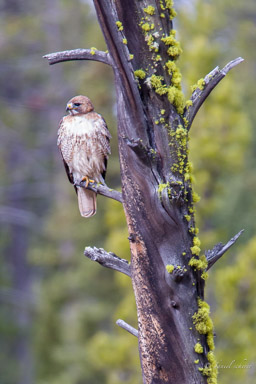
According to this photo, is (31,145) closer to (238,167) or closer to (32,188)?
(32,188)

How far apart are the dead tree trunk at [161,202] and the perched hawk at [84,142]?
2.03 m

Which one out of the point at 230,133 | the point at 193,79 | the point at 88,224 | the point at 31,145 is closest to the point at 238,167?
the point at 230,133

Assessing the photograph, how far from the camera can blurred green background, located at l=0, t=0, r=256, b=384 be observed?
12.0m

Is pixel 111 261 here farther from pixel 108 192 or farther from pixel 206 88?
pixel 206 88

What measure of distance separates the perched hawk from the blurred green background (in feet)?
7.40

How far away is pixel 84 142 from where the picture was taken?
590 centimetres

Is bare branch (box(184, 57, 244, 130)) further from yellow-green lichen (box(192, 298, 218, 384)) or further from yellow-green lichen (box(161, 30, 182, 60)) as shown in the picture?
yellow-green lichen (box(192, 298, 218, 384))

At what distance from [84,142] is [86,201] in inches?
22.6

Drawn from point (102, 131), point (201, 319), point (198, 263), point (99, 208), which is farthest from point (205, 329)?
point (99, 208)

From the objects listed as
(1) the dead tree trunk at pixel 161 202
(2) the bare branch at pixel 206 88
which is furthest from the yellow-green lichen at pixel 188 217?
(2) the bare branch at pixel 206 88

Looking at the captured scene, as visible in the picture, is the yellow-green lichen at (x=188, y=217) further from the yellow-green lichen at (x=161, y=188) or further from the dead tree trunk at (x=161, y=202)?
the yellow-green lichen at (x=161, y=188)

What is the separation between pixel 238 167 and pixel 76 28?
1184 cm

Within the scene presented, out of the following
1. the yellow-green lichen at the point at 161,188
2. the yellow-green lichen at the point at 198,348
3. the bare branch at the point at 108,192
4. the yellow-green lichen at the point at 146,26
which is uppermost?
the yellow-green lichen at the point at 146,26

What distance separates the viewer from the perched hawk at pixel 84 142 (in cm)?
587
